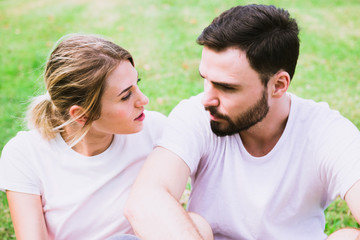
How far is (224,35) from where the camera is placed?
2289 millimetres

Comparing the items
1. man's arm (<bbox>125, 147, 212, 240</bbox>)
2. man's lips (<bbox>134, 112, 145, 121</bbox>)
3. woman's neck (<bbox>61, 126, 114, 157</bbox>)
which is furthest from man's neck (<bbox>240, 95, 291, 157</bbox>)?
woman's neck (<bbox>61, 126, 114, 157</bbox>)

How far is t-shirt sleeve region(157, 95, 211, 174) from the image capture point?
7.48 ft

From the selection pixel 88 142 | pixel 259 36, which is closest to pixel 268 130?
pixel 259 36

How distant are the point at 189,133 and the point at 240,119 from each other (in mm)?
320

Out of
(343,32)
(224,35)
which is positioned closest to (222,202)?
(224,35)

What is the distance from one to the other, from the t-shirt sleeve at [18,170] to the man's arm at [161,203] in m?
0.60

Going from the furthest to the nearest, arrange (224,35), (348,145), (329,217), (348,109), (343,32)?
(343,32) → (348,109) → (329,217) → (224,35) → (348,145)

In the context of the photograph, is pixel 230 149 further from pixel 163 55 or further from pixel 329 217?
pixel 163 55

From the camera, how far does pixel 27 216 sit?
2.23 m

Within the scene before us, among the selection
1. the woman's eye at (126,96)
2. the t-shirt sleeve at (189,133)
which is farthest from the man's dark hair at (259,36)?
the woman's eye at (126,96)

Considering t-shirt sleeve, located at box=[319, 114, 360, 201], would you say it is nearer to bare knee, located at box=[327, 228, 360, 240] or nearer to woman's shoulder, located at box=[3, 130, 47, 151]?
bare knee, located at box=[327, 228, 360, 240]

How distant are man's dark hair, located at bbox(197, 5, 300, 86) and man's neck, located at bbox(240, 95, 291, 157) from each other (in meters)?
0.20

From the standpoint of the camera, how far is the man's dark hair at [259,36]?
2285 mm

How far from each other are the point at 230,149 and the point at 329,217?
1.41 meters
